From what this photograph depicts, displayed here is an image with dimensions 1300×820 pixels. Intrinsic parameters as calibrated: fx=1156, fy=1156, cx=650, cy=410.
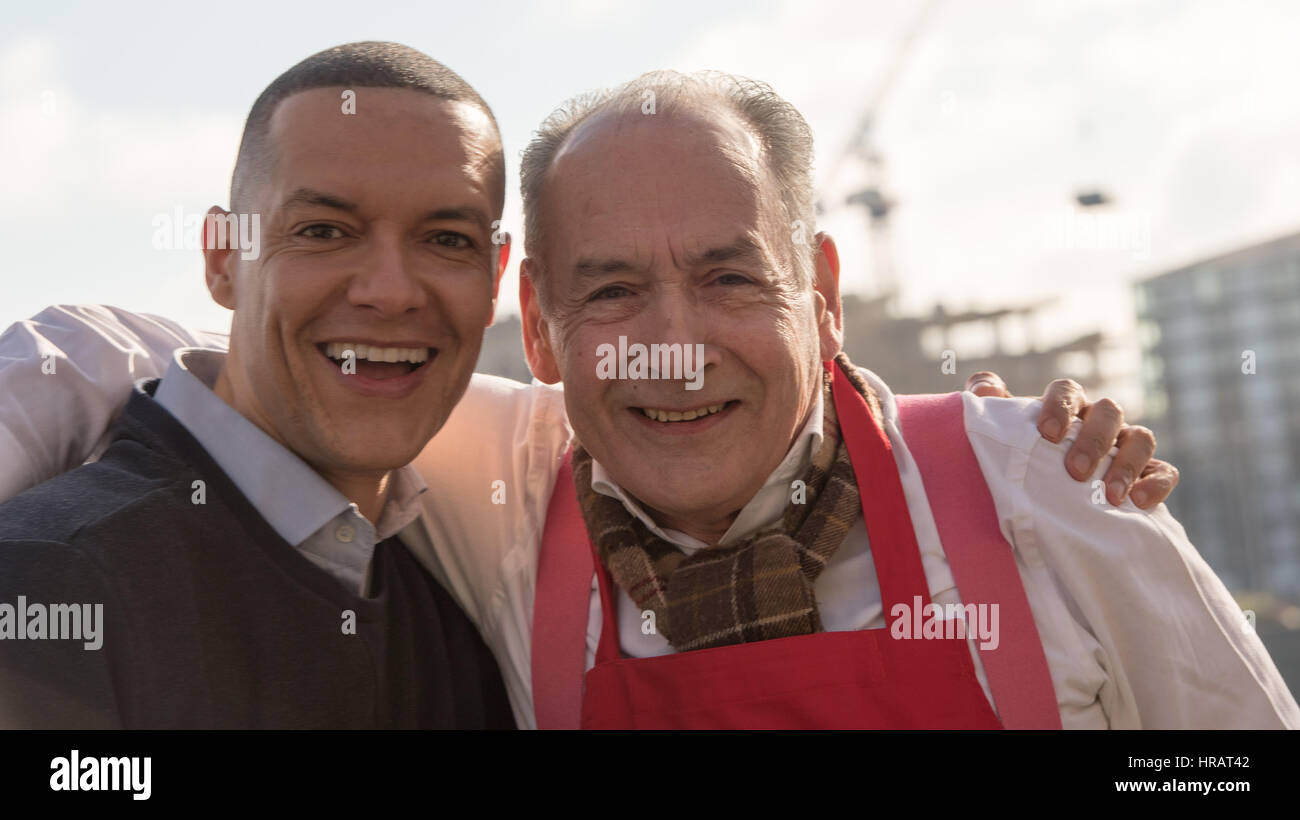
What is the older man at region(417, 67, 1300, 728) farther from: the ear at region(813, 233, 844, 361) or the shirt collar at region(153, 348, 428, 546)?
the shirt collar at region(153, 348, 428, 546)

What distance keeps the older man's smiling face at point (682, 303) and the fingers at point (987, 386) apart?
28.1 inches

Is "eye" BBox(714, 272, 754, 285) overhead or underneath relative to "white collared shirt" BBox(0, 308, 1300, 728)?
overhead

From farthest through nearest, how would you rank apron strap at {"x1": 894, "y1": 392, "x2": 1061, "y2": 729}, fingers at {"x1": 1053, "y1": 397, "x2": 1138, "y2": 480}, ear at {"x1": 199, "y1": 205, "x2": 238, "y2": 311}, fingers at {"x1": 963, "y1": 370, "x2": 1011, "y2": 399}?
fingers at {"x1": 963, "y1": 370, "x2": 1011, "y2": 399}, ear at {"x1": 199, "y1": 205, "x2": 238, "y2": 311}, fingers at {"x1": 1053, "y1": 397, "x2": 1138, "y2": 480}, apron strap at {"x1": 894, "y1": 392, "x2": 1061, "y2": 729}

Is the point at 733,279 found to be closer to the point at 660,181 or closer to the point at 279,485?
the point at 660,181

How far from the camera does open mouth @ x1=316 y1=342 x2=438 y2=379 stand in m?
2.75

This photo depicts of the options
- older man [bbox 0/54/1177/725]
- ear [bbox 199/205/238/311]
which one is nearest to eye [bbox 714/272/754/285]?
older man [bbox 0/54/1177/725]

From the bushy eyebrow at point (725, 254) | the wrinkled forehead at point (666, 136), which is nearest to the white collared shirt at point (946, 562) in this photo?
the bushy eyebrow at point (725, 254)

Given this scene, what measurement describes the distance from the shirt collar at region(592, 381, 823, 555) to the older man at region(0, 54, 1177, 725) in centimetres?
15

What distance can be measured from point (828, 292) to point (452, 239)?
950 mm

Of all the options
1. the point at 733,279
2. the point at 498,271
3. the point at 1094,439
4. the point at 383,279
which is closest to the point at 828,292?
the point at 733,279

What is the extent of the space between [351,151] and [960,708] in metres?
1.84
